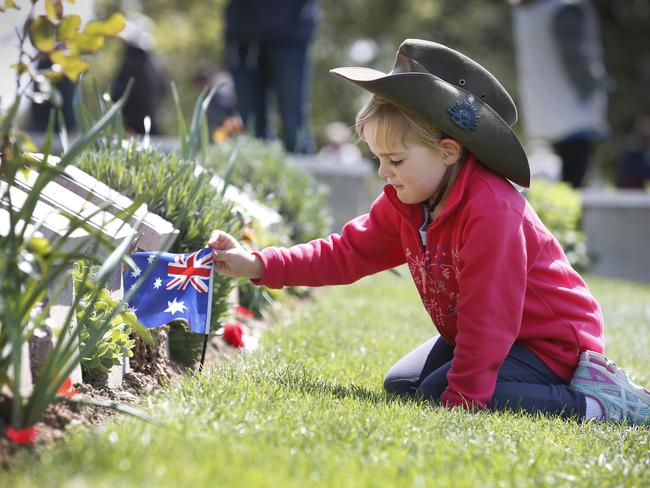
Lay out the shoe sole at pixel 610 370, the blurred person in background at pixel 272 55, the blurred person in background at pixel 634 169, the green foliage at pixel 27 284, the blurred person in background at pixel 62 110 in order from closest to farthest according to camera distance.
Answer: the green foliage at pixel 27 284, the shoe sole at pixel 610 370, the blurred person in background at pixel 272 55, the blurred person in background at pixel 62 110, the blurred person in background at pixel 634 169

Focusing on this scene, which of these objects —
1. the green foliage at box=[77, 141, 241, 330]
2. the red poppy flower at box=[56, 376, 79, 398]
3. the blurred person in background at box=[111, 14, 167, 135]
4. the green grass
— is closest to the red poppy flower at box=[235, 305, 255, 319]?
the green foliage at box=[77, 141, 241, 330]

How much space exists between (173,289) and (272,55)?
425 centimetres

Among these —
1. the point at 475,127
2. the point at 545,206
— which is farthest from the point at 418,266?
the point at 545,206

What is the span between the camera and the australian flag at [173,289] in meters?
2.72

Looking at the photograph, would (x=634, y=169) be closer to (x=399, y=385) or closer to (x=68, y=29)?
(x=399, y=385)

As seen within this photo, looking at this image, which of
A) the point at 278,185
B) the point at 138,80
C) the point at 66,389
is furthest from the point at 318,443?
the point at 138,80

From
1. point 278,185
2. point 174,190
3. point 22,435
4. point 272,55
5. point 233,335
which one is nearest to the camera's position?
point 22,435

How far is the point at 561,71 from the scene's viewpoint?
894 centimetres

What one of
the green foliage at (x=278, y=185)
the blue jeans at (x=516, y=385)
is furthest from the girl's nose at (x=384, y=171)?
the green foliage at (x=278, y=185)

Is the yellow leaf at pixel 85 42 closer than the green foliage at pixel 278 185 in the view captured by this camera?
Yes

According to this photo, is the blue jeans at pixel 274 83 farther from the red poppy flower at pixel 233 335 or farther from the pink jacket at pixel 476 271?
the pink jacket at pixel 476 271

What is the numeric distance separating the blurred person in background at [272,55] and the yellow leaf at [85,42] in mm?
4369

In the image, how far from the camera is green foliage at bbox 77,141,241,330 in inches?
122

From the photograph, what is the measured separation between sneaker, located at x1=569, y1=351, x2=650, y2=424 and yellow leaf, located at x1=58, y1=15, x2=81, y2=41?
1918 millimetres
